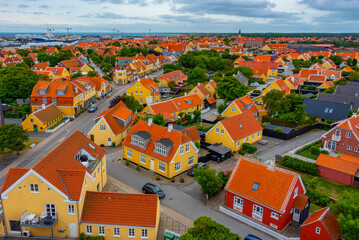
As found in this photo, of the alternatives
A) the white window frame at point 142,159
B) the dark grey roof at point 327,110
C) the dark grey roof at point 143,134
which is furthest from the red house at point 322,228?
the dark grey roof at point 327,110

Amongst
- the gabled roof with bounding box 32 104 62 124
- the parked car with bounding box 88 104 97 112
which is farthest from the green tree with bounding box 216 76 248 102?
the gabled roof with bounding box 32 104 62 124

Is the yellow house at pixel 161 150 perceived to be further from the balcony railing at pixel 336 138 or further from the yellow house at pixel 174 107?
the balcony railing at pixel 336 138

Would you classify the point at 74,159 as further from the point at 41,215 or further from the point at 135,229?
the point at 135,229

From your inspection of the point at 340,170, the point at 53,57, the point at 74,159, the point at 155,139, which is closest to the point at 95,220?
the point at 74,159

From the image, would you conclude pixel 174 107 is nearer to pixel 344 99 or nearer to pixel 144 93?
pixel 144 93

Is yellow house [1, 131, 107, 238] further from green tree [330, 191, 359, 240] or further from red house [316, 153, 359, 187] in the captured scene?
red house [316, 153, 359, 187]

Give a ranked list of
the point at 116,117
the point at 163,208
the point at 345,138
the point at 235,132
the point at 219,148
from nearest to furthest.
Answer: the point at 163,208, the point at 219,148, the point at 345,138, the point at 235,132, the point at 116,117

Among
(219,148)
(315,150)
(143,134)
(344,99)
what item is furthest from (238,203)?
(344,99)
